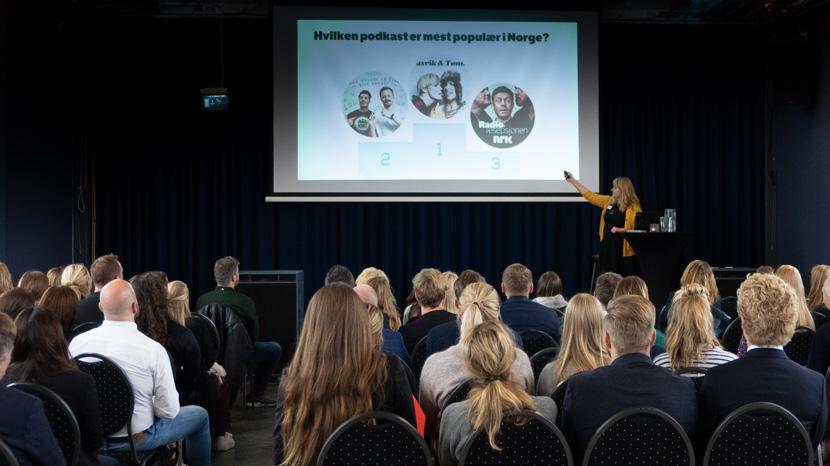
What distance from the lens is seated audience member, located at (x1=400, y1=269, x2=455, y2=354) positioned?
4.74 meters

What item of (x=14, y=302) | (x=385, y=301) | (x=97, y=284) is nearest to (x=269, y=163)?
(x=97, y=284)

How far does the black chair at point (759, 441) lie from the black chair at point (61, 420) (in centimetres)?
215

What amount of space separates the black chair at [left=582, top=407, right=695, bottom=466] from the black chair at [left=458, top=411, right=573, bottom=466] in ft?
0.40

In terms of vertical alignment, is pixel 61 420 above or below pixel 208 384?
above

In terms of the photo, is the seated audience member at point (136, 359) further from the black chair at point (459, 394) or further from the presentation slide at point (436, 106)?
the presentation slide at point (436, 106)

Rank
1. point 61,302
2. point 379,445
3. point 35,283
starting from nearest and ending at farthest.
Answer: point 379,445, point 61,302, point 35,283

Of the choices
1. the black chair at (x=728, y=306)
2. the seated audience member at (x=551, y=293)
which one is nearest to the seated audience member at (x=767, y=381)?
the seated audience member at (x=551, y=293)

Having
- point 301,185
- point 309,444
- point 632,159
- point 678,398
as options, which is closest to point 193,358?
point 309,444

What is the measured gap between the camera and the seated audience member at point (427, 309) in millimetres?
4742

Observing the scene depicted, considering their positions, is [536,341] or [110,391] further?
[536,341]

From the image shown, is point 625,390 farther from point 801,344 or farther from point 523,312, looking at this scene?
point 801,344

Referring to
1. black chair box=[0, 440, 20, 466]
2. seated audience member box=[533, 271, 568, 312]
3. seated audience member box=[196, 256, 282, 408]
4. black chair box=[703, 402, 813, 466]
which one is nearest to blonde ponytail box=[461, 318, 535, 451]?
black chair box=[703, 402, 813, 466]

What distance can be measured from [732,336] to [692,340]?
5.06 feet

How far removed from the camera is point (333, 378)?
256 centimetres
